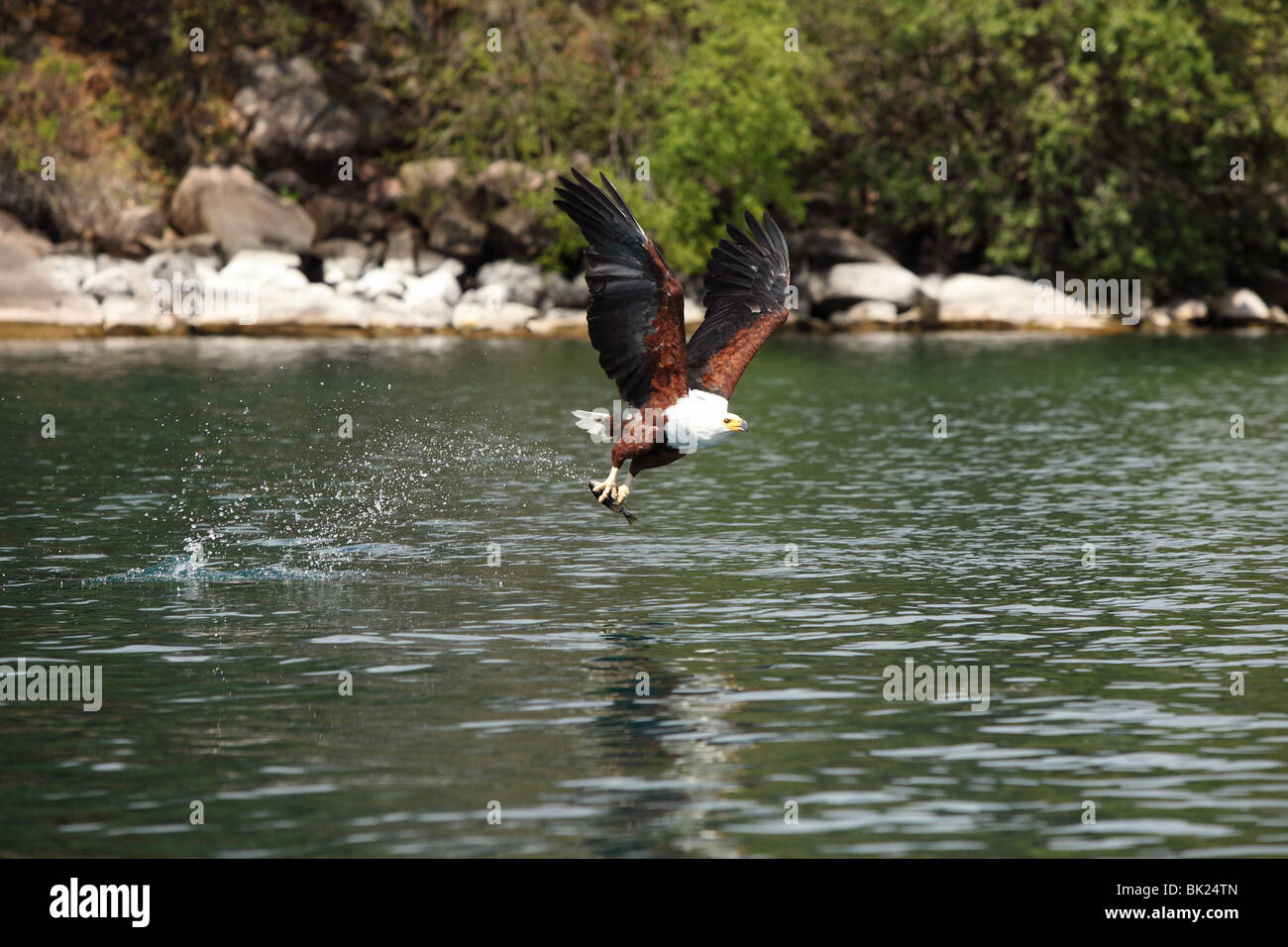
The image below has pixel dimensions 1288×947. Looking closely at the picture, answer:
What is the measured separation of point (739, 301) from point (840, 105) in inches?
1736

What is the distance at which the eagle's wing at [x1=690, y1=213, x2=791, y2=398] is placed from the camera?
16609 millimetres

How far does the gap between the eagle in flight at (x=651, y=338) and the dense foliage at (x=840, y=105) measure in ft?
116

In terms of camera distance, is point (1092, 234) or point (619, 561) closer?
point (619, 561)

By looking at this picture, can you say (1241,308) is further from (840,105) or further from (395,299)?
(395,299)

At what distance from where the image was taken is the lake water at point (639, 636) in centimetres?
991

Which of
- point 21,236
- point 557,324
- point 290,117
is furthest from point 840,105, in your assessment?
point 21,236

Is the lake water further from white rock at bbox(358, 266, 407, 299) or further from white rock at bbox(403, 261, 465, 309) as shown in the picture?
white rock at bbox(358, 266, 407, 299)

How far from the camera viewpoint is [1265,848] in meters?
9.23

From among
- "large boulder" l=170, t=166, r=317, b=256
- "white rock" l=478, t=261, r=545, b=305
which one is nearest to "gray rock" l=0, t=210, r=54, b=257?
"large boulder" l=170, t=166, r=317, b=256

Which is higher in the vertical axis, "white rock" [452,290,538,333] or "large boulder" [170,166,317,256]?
"large boulder" [170,166,317,256]
